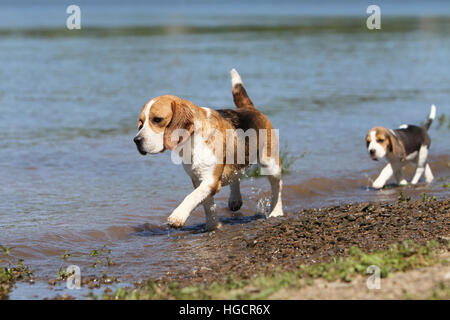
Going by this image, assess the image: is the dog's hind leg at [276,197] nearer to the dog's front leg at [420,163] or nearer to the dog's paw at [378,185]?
the dog's paw at [378,185]

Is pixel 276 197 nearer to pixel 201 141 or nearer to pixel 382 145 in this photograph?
pixel 201 141

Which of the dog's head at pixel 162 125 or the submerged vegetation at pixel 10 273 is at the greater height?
the dog's head at pixel 162 125

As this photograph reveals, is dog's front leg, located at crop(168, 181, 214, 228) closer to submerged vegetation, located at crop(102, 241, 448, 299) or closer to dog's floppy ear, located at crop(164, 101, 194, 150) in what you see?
dog's floppy ear, located at crop(164, 101, 194, 150)

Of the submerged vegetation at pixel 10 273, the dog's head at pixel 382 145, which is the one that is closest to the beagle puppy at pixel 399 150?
the dog's head at pixel 382 145

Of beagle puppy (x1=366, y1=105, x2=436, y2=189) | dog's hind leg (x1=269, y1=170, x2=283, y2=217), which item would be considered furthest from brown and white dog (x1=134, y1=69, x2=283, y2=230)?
beagle puppy (x1=366, y1=105, x2=436, y2=189)

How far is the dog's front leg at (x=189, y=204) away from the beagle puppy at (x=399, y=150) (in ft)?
14.3

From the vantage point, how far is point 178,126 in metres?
7.22

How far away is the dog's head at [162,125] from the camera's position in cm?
707

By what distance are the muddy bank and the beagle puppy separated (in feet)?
7.97

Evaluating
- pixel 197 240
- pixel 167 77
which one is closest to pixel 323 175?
pixel 197 240

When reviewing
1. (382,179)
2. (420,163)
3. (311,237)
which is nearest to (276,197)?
(311,237)

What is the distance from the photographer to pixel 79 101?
18.8 metres

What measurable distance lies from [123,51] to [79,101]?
1154cm

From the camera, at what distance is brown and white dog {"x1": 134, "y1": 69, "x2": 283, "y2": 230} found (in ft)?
23.4
